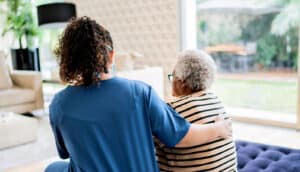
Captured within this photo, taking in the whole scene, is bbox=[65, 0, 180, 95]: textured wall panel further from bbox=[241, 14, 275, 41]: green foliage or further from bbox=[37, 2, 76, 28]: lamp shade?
bbox=[241, 14, 275, 41]: green foliage

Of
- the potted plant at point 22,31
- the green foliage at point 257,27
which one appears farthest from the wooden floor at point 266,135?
the potted plant at point 22,31

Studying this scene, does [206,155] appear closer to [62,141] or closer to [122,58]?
[62,141]

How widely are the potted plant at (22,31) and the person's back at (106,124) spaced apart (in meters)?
5.02

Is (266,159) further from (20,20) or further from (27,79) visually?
(20,20)

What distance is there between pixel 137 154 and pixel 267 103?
11.2 feet

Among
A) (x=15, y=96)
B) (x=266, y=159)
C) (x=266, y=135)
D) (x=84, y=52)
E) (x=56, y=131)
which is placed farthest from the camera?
(x=15, y=96)

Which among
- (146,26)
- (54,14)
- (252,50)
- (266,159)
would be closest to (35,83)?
(54,14)

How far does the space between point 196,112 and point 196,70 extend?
0.18 m

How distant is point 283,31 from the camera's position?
151 inches

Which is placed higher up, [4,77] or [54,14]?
[54,14]

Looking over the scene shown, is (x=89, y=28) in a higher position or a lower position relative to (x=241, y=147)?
higher

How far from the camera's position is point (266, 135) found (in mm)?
3420

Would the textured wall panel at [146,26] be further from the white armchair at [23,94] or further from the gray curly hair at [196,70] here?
the gray curly hair at [196,70]

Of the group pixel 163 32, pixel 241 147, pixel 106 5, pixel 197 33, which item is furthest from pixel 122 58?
pixel 241 147
